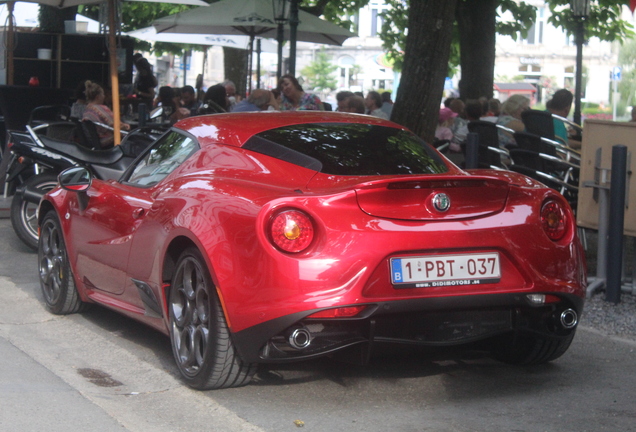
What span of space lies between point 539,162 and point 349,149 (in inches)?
168

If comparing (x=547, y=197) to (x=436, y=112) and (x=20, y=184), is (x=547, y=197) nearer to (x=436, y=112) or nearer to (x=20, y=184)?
(x=436, y=112)

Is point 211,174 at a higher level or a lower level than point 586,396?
higher

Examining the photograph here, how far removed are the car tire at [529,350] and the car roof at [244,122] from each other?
1.44 meters

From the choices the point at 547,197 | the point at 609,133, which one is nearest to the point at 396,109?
the point at 609,133

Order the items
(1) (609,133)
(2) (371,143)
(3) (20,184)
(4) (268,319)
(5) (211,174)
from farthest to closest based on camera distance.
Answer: (3) (20,184), (1) (609,133), (2) (371,143), (5) (211,174), (4) (268,319)

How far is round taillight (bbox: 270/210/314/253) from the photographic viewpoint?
4.13 meters

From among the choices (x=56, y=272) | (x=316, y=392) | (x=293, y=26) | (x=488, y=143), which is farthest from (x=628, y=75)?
(x=316, y=392)

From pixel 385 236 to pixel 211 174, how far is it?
1128 mm

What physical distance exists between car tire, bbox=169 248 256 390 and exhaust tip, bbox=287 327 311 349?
37 centimetres

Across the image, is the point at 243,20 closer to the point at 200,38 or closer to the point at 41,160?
the point at 41,160

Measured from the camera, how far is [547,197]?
468cm

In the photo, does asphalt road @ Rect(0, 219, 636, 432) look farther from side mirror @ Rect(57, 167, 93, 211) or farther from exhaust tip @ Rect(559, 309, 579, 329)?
side mirror @ Rect(57, 167, 93, 211)

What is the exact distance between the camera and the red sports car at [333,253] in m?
4.14

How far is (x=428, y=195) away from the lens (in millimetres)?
4324
